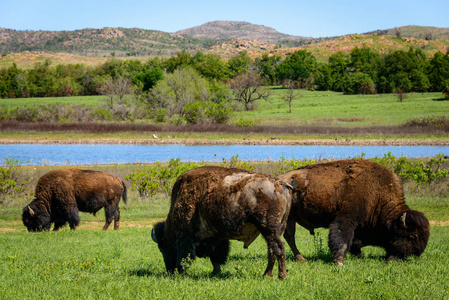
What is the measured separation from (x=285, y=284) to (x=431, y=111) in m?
70.2

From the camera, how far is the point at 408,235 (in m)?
8.73

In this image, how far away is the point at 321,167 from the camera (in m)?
9.57

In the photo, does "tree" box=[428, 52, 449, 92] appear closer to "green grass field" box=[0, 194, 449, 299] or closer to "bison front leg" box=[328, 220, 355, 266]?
"green grass field" box=[0, 194, 449, 299]

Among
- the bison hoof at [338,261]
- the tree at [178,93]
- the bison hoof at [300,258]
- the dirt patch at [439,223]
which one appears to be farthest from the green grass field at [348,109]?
the bison hoof at [338,261]

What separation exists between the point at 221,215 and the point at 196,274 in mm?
1449

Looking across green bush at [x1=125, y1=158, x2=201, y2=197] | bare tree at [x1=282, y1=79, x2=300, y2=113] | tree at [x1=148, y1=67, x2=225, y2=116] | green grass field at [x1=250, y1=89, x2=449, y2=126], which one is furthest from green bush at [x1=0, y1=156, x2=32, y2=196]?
bare tree at [x1=282, y1=79, x2=300, y2=113]

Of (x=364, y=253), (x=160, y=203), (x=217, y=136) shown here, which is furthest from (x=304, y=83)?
(x=364, y=253)

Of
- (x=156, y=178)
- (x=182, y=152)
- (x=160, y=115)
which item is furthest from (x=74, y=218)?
(x=160, y=115)

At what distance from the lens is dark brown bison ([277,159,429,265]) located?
8750 millimetres

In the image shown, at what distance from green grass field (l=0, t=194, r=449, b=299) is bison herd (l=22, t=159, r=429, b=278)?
38 cm

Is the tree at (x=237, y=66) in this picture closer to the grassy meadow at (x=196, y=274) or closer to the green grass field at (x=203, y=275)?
the grassy meadow at (x=196, y=274)

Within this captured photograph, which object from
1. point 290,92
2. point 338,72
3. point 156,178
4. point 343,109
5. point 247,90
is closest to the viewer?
point 156,178

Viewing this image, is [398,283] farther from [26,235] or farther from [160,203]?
[160,203]

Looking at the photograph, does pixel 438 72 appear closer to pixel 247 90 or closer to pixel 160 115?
pixel 247 90
